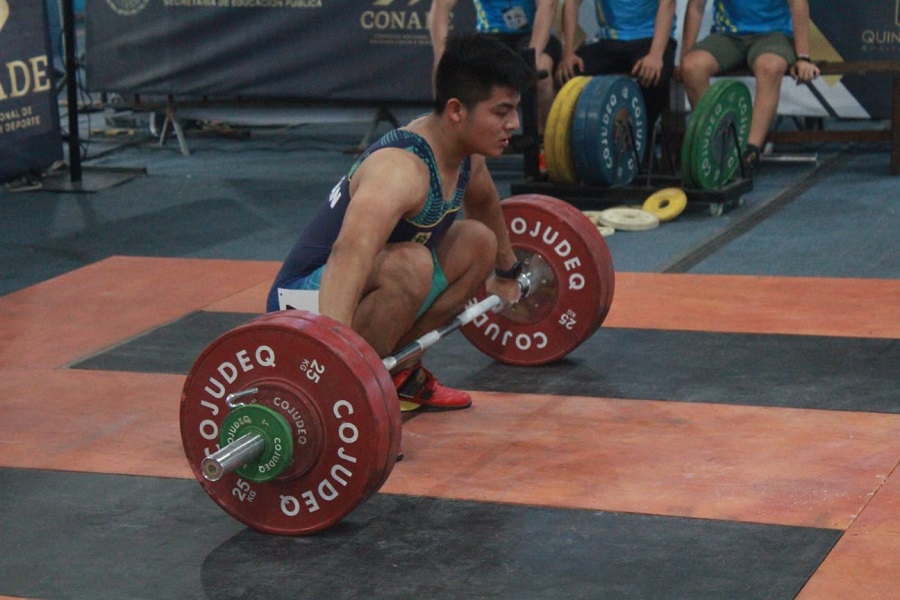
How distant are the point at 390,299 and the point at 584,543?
76 centimetres

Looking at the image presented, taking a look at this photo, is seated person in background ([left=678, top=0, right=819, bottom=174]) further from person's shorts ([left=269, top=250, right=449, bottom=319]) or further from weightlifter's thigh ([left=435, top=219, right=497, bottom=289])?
person's shorts ([left=269, top=250, right=449, bottom=319])

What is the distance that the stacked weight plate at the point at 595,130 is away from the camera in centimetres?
529

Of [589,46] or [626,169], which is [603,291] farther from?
[589,46]

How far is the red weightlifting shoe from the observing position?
317cm

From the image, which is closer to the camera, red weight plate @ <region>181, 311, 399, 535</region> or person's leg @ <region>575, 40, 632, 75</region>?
red weight plate @ <region>181, 311, 399, 535</region>

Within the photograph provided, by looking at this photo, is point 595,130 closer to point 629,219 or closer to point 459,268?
point 629,219

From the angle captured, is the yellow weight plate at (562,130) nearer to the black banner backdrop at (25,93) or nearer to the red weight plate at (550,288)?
the red weight plate at (550,288)

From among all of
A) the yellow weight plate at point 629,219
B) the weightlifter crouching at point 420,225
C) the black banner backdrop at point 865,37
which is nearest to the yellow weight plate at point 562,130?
the yellow weight plate at point 629,219

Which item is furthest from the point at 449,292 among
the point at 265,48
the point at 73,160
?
the point at 265,48

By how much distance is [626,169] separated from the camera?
18.4 feet

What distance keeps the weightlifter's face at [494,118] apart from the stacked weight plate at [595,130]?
2515 millimetres

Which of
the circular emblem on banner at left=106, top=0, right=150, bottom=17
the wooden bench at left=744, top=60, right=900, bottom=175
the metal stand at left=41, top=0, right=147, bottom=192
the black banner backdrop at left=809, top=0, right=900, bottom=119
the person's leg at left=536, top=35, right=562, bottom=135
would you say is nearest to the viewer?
the wooden bench at left=744, top=60, right=900, bottom=175

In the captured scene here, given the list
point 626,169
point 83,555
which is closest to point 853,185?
point 626,169

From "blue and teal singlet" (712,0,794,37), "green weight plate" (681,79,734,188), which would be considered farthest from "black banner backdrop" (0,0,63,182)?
"blue and teal singlet" (712,0,794,37)
